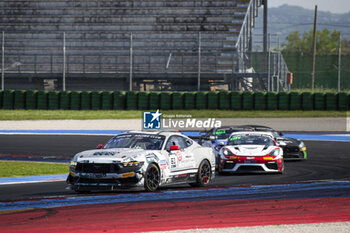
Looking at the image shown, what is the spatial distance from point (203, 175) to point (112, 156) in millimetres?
2986

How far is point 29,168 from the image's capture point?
18844mm

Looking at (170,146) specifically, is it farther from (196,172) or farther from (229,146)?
(229,146)

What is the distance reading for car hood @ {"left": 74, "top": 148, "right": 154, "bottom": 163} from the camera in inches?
508

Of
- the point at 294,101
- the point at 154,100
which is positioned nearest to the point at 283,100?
the point at 294,101

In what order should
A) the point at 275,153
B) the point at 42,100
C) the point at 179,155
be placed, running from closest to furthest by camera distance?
1. the point at 179,155
2. the point at 275,153
3. the point at 42,100

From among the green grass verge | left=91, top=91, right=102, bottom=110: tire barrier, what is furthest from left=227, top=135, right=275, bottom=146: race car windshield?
left=91, top=91, right=102, bottom=110: tire barrier

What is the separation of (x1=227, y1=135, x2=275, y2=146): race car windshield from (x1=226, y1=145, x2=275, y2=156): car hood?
1.29 ft

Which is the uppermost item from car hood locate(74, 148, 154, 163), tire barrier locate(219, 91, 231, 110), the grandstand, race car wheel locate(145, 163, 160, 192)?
the grandstand

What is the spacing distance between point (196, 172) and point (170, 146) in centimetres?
116

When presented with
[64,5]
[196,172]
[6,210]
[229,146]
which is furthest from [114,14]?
[6,210]

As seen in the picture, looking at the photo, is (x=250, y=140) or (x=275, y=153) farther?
(x=250, y=140)

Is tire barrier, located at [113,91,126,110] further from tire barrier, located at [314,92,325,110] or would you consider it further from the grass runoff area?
tire barrier, located at [314,92,325,110]

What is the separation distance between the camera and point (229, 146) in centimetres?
1847

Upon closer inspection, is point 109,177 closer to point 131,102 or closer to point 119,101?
point 131,102
